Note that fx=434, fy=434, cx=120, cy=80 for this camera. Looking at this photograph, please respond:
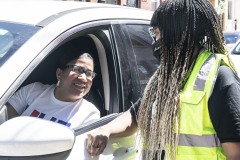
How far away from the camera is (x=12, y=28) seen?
2.12 metres

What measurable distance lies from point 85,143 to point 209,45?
73 centimetres

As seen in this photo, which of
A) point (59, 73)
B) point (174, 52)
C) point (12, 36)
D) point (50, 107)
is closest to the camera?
point (174, 52)

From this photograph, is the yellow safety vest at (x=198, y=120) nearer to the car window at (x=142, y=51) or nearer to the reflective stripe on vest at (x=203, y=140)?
the reflective stripe on vest at (x=203, y=140)

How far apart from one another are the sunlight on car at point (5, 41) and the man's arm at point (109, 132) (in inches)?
21.9

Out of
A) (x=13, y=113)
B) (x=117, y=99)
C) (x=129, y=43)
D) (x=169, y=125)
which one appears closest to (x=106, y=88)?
(x=117, y=99)

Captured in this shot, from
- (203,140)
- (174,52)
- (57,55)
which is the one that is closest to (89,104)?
(57,55)

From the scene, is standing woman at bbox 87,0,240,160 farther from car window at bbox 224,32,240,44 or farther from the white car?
car window at bbox 224,32,240,44

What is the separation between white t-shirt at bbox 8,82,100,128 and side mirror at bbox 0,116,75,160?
0.57 metres

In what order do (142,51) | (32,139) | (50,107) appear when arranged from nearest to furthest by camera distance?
(32,139) → (50,107) → (142,51)

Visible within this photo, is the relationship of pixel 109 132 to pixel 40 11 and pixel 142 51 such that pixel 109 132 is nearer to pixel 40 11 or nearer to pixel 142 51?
pixel 40 11

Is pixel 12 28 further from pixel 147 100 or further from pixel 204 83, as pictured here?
pixel 204 83

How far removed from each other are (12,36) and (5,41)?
0.15 feet

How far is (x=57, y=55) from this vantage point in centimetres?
265

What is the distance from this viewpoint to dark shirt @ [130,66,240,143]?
161cm
